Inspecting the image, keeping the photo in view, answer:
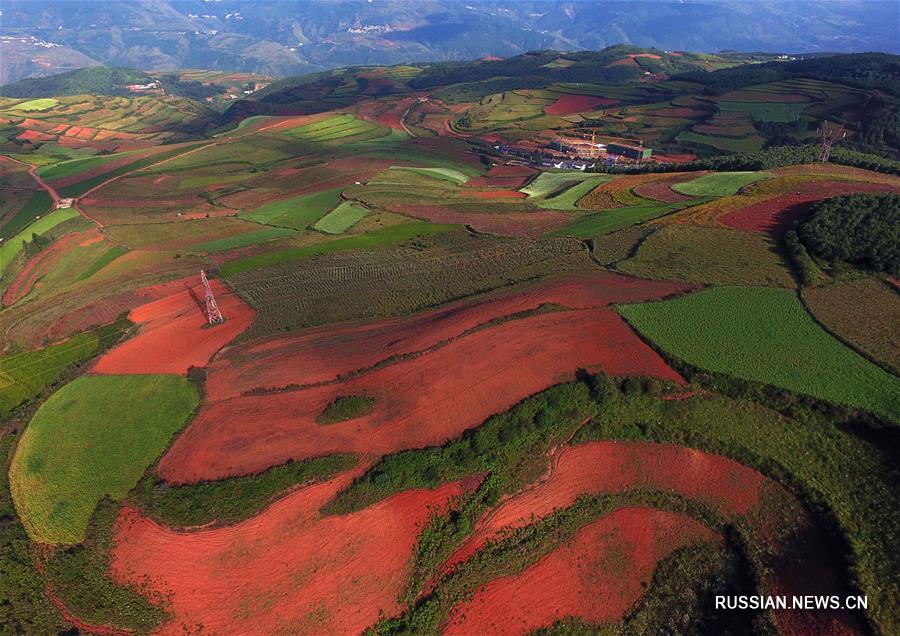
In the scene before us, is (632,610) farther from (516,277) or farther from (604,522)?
(516,277)

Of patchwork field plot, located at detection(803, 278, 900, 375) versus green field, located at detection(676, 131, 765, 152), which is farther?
green field, located at detection(676, 131, 765, 152)

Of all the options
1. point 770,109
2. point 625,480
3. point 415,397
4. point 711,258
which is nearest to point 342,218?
point 415,397

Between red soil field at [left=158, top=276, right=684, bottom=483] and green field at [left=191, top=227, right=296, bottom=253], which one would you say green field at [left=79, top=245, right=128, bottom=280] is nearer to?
green field at [left=191, top=227, right=296, bottom=253]

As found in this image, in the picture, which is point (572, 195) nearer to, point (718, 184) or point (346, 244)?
point (718, 184)

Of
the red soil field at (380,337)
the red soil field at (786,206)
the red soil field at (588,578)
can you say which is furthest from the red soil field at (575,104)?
the red soil field at (588,578)

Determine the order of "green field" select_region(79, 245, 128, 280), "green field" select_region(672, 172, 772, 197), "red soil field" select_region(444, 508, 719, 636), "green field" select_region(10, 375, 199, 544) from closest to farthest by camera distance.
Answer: "red soil field" select_region(444, 508, 719, 636), "green field" select_region(10, 375, 199, 544), "green field" select_region(79, 245, 128, 280), "green field" select_region(672, 172, 772, 197)

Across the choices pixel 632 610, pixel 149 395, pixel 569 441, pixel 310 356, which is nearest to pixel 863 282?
pixel 569 441

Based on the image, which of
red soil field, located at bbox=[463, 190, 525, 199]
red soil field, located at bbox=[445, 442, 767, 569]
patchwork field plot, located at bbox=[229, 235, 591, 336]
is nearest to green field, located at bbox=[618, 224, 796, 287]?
patchwork field plot, located at bbox=[229, 235, 591, 336]

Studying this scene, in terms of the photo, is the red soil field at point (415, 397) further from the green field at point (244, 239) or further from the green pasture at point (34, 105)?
the green pasture at point (34, 105)
